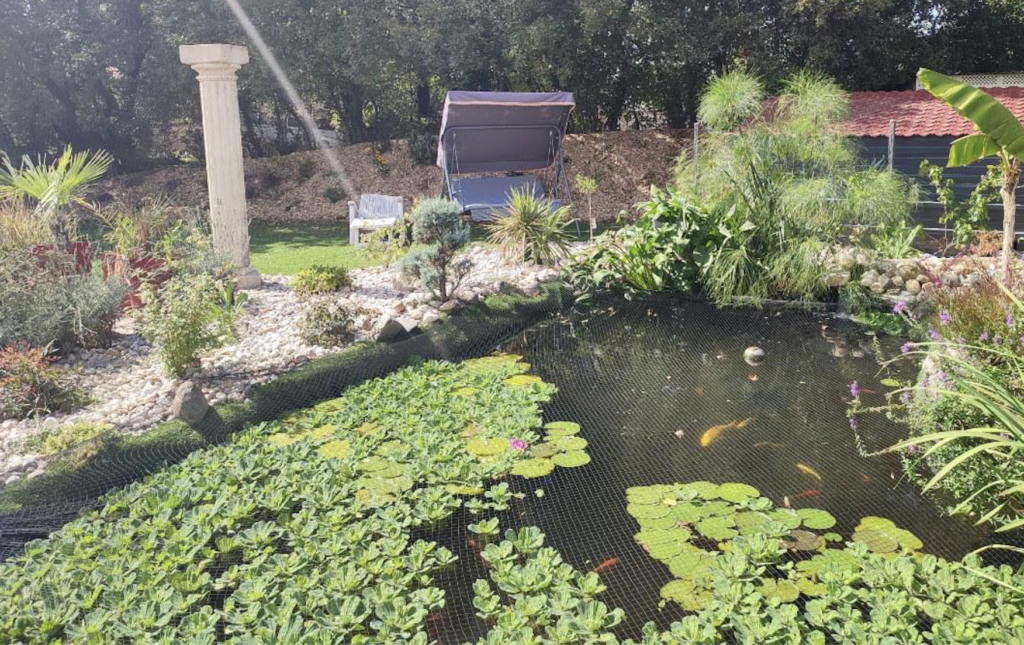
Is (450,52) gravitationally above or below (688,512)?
above

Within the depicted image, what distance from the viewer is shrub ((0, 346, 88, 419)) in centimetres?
454

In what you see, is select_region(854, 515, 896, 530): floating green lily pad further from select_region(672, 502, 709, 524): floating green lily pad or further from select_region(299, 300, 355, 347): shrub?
select_region(299, 300, 355, 347): shrub

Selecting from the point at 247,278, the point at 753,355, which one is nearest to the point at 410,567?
the point at 753,355

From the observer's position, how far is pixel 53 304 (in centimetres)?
545

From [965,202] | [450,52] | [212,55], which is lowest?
[965,202]

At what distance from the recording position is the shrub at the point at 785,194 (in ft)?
21.8

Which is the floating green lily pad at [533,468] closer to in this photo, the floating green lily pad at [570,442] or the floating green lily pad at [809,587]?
the floating green lily pad at [570,442]

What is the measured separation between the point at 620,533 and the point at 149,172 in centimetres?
1608

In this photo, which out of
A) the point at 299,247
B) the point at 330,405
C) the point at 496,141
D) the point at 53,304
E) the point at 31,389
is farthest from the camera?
the point at 496,141

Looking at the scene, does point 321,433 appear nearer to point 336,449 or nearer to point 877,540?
point 336,449

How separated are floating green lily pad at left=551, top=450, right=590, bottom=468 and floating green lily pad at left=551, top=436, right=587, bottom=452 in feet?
0.15

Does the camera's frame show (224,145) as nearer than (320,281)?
No

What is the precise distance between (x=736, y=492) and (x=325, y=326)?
11.0ft

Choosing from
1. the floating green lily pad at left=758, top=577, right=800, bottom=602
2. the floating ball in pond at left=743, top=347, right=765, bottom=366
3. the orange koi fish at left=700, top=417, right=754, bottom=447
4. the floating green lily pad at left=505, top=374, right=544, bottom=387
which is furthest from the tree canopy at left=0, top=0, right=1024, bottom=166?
the floating green lily pad at left=758, top=577, right=800, bottom=602
